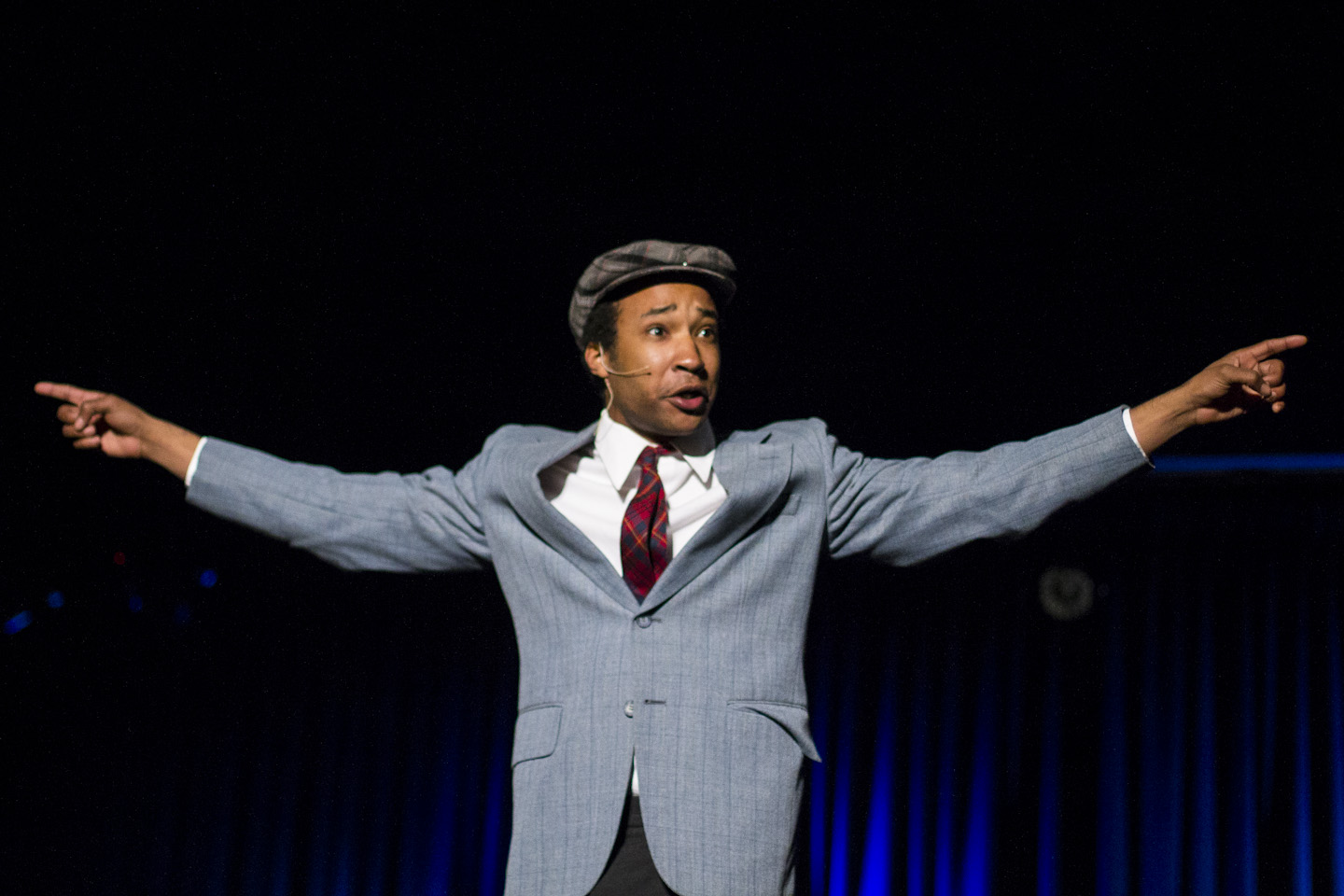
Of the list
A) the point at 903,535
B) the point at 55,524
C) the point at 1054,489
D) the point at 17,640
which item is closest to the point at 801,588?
the point at 903,535

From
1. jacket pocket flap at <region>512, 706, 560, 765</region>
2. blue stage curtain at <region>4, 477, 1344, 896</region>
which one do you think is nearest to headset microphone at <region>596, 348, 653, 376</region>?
jacket pocket flap at <region>512, 706, 560, 765</region>

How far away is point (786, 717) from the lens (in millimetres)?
1576

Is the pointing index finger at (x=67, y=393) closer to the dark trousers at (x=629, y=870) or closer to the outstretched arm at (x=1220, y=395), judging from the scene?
the dark trousers at (x=629, y=870)

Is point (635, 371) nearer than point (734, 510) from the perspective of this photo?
No

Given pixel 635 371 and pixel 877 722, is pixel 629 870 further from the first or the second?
pixel 877 722

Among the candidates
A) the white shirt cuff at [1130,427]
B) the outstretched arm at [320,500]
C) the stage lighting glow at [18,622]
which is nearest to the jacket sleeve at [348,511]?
the outstretched arm at [320,500]

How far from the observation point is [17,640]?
321cm

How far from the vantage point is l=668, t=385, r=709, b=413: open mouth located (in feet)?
5.79

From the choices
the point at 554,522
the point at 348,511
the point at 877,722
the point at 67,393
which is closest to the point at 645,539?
the point at 554,522

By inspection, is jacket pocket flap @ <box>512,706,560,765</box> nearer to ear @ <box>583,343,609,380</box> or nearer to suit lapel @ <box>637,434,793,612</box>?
suit lapel @ <box>637,434,793,612</box>

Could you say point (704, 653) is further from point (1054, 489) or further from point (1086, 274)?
point (1086, 274)

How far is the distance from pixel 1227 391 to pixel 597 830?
100 cm

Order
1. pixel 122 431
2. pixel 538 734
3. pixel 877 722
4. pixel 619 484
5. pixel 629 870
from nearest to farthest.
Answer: pixel 629 870
pixel 538 734
pixel 619 484
pixel 122 431
pixel 877 722

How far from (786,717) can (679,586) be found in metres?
0.22
